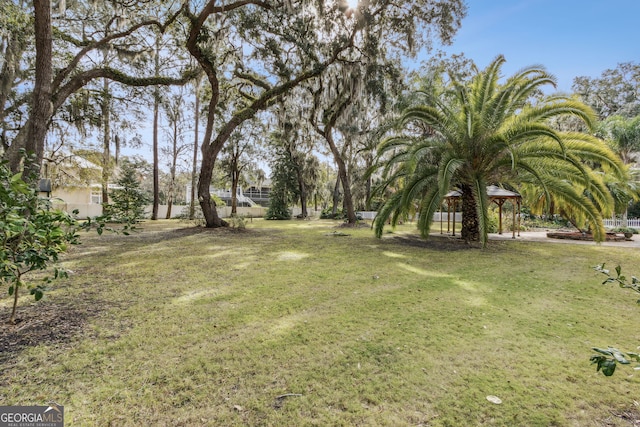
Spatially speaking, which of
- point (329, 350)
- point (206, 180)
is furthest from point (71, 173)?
point (329, 350)

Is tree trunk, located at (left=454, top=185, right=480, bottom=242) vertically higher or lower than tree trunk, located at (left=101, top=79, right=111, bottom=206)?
lower

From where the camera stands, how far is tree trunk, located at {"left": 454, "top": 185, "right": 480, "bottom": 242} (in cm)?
923

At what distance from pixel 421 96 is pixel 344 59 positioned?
6204 mm

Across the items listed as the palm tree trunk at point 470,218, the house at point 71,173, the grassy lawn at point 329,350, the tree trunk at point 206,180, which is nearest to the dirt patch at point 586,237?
the palm tree trunk at point 470,218

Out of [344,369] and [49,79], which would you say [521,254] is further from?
[49,79]

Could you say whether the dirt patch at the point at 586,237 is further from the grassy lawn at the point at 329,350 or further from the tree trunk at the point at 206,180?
the tree trunk at the point at 206,180

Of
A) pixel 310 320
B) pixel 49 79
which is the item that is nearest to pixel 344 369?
pixel 310 320

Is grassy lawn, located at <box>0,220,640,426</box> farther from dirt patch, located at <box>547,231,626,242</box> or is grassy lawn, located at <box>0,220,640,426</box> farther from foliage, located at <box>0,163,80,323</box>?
dirt patch, located at <box>547,231,626,242</box>

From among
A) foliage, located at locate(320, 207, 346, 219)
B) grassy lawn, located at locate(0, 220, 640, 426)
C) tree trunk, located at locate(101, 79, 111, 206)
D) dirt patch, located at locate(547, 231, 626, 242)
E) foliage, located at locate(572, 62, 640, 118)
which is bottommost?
grassy lawn, located at locate(0, 220, 640, 426)

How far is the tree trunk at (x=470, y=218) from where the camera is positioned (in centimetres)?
923

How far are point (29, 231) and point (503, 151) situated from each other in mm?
9566

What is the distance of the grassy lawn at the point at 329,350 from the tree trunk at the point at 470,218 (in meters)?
3.84

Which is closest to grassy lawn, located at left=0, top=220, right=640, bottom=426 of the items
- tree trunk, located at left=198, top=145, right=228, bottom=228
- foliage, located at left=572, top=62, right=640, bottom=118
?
tree trunk, located at left=198, top=145, right=228, bottom=228

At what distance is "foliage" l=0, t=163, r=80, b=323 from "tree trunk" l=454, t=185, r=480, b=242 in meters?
9.52
